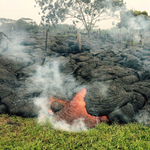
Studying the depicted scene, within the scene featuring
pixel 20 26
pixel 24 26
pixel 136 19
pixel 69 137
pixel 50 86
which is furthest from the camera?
pixel 136 19

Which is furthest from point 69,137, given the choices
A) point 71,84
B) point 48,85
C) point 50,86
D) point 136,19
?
point 136,19

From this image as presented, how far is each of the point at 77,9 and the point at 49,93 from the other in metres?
20.8

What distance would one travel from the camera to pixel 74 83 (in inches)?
396

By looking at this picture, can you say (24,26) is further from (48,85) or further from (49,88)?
(49,88)

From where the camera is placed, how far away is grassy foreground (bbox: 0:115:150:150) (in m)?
4.98

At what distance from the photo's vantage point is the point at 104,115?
24.0 ft

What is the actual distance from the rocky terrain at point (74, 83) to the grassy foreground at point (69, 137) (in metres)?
0.82

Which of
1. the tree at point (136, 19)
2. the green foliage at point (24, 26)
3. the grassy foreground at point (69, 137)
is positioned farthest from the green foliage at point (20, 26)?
the grassy foreground at point (69, 137)

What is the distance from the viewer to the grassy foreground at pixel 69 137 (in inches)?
196

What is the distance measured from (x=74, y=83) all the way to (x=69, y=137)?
4.88 m

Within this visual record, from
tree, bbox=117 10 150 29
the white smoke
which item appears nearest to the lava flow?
the white smoke

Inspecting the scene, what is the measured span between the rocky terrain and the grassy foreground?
2.70ft

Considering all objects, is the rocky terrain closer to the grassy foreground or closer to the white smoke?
the white smoke

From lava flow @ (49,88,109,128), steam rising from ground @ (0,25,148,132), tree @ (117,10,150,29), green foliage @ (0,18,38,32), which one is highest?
tree @ (117,10,150,29)
